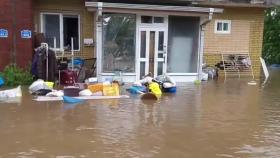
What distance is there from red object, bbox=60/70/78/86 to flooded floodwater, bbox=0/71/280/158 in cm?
231

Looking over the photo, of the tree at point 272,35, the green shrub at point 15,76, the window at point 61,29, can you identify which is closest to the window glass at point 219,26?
the window at point 61,29

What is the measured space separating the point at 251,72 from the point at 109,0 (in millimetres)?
7052

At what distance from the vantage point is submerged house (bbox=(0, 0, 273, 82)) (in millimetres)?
14328

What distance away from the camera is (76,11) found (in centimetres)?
1588

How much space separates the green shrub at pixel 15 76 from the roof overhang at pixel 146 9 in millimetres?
3058

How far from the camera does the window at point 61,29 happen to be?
15.8m

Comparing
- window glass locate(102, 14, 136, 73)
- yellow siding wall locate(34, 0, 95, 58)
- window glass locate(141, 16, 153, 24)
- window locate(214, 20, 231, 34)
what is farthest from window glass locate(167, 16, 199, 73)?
yellow siding wall locate(34, 0, 95, 58)

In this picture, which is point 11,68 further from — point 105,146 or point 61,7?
point 105,146

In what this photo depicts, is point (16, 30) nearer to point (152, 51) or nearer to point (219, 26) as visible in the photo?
point (152, 51)

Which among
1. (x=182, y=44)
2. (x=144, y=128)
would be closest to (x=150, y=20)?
(x=182, y=44)

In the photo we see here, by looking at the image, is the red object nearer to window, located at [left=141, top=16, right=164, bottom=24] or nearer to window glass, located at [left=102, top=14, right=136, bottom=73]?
window glass, located at [left=102, top=14, right=136, bottom=73]

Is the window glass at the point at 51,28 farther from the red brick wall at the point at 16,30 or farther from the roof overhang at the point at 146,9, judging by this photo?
the roof overhang at the point at 146,9

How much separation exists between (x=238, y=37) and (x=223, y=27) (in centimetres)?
80

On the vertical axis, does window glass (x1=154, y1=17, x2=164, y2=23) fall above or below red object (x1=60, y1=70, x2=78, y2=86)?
above
